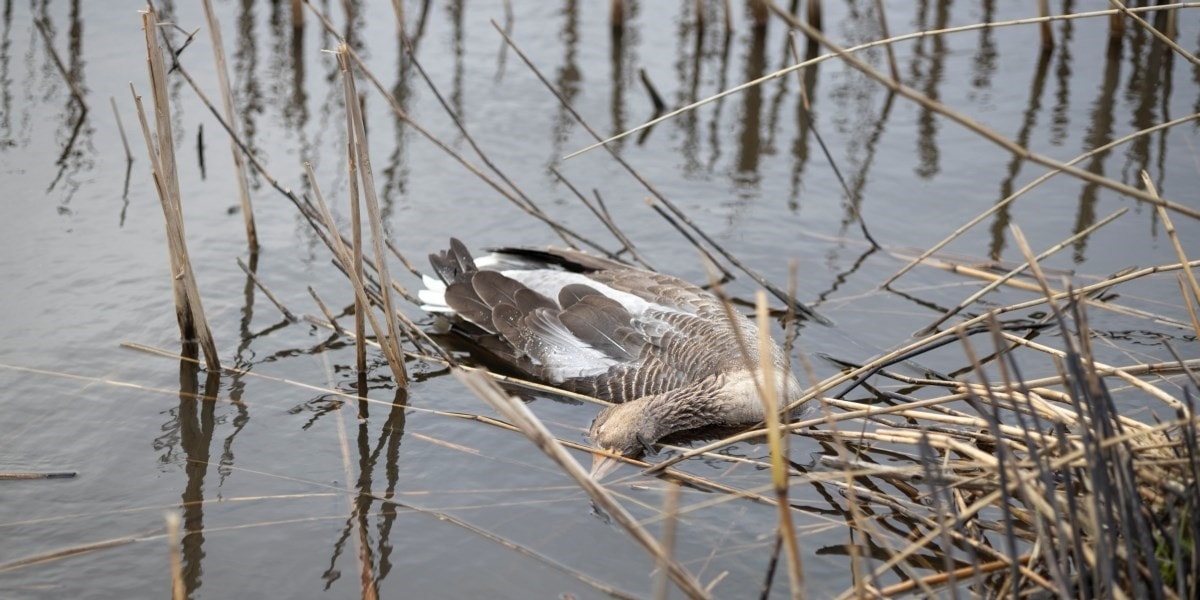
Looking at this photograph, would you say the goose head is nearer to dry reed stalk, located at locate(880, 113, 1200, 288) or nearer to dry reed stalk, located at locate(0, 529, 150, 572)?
dry reed stalk, located at locate(880, 113, 1200, 288)

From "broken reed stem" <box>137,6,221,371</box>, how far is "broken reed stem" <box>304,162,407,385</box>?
66cm

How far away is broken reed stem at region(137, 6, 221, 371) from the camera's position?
506cm

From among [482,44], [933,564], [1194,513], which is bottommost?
[933,564]

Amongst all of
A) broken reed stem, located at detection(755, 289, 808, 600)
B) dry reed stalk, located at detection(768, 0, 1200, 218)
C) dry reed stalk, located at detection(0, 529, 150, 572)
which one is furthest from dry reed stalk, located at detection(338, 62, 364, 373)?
broken reed stem, located at detection(755, 289, 808, 600)

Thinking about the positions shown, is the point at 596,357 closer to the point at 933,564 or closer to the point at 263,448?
the point at 263,448

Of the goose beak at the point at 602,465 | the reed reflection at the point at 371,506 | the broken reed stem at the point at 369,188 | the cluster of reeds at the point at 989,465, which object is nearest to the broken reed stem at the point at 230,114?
the cluster of reeds at the point at 989,465

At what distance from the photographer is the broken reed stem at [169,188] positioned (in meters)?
5.06

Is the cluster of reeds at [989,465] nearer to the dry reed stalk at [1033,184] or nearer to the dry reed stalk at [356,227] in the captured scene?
the dry reed stalk at [356,227]

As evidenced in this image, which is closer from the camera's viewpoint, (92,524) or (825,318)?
(92,524)

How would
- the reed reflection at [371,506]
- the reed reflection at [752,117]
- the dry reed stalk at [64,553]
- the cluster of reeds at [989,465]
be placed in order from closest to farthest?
1. the cluster of reeds at [989,465]
2. the dry reed stalk at [64,553]
3. the reed reflection at [371,506]
4. the reed reflection at [752,117]

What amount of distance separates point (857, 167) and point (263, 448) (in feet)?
18.2

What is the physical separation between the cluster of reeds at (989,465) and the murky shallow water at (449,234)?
43 centimetres

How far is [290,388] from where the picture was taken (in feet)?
20.1

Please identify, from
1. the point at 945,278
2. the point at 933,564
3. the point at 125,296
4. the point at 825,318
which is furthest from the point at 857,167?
the point at 125,296
